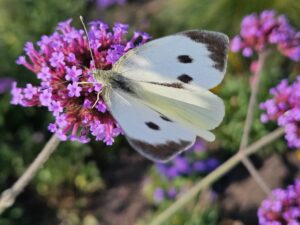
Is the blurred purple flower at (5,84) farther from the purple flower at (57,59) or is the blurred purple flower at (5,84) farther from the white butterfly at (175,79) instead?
the white butterfly at (175,79)

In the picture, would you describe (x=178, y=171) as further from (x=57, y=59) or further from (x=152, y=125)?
(x=152, y=125)

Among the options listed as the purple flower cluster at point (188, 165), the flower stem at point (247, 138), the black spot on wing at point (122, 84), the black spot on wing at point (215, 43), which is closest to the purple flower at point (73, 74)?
Result: the black spot on wing at point (122, 84)

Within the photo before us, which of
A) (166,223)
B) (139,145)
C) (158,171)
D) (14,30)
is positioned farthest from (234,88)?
(139,145)

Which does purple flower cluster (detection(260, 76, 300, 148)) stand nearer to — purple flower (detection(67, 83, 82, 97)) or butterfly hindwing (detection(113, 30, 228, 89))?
butterfly hindwing (detection(113, 30, 228, 89))

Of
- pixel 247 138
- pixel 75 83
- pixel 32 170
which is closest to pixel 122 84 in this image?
pixel 75 83

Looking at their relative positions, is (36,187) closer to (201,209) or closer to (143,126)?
(201,209)
